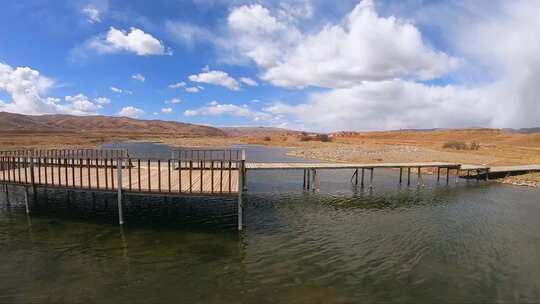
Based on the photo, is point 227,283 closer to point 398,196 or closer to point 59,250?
point 59,250

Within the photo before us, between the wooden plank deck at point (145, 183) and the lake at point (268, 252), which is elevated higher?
the wooden plank deck at point (145, 183)

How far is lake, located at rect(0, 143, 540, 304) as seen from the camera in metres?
12.2

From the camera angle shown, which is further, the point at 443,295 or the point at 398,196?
the point at 398,196

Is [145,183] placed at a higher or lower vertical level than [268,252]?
higher

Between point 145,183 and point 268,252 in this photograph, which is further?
point 145,183

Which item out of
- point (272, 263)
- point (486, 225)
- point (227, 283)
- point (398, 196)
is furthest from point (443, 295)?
point (398, 196)

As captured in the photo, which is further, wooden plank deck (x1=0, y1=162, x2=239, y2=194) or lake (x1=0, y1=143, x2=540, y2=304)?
wooden plank deck (x1=0, y1=162, x2=239, y2=194)

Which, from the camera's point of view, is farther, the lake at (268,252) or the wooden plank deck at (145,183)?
the wooden plank deck at (145,183)

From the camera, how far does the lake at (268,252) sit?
12.2 meters

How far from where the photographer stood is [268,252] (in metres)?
15.9

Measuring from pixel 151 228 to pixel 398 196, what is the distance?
70.6 ft

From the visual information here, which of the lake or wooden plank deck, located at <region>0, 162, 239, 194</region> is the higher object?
wooden plank deck, located at <region>0, 162, 239, 194</region>

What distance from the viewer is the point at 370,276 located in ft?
44.8

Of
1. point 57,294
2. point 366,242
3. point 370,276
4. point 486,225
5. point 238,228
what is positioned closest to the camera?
point 57,294
